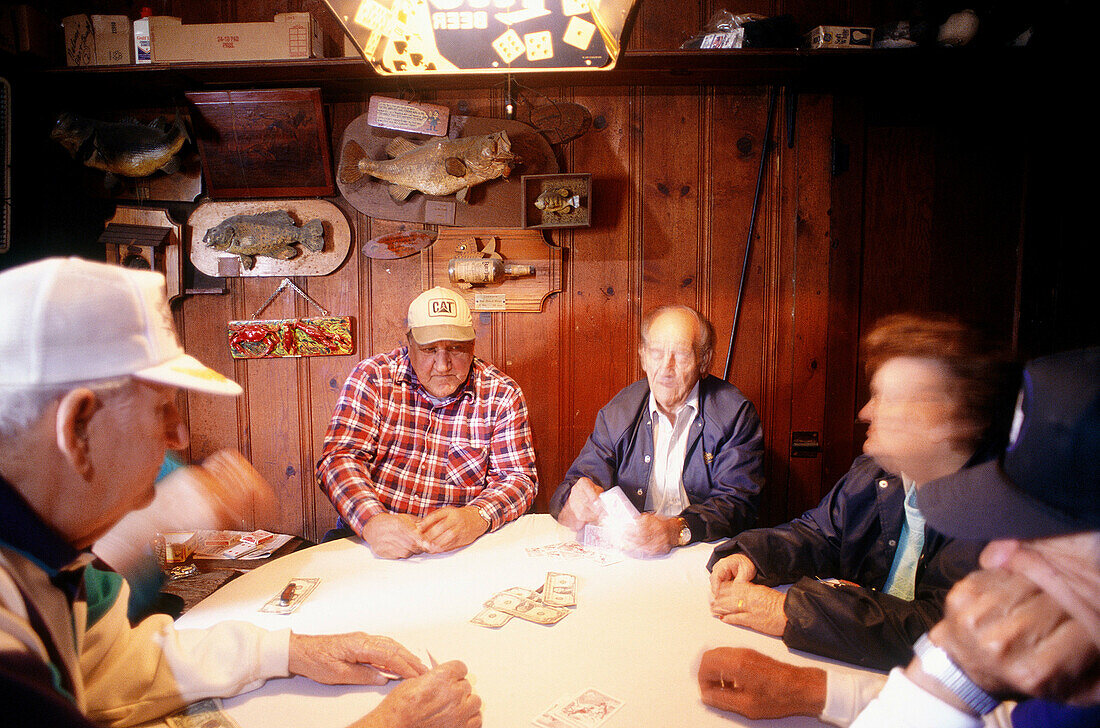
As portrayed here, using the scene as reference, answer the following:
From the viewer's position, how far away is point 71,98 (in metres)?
2.78

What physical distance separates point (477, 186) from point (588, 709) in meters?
2.34

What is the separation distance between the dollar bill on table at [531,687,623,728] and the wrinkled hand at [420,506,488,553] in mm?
736

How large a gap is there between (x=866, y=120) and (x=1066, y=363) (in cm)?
240

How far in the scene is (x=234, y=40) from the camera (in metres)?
2.51

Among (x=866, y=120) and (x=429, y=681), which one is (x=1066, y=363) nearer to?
(x=429, y=681)

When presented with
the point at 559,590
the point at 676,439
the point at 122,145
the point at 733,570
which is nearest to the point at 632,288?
the point at 676,439

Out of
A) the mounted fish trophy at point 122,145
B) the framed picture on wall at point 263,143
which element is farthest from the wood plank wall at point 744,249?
the mounted fish trophy at point 122,145

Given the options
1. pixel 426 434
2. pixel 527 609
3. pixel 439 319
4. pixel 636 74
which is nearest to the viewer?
pixel 527 609

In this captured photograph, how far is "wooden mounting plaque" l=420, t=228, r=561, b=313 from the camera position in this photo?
277 centimetres

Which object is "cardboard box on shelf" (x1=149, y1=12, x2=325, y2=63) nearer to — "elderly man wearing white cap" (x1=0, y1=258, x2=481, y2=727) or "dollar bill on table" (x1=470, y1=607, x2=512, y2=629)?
"elderly man wearing white cap" (x1=0, y1=258, x2=481, y2=727)

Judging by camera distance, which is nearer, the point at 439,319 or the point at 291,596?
the point at 291,596

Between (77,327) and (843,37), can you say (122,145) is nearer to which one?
(77,327)

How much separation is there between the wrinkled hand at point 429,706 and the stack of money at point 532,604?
268mm

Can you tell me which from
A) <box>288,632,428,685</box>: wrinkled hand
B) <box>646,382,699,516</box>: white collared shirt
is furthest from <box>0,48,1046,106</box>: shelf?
<box>288,632,428,685</box>: wrinkled hand
